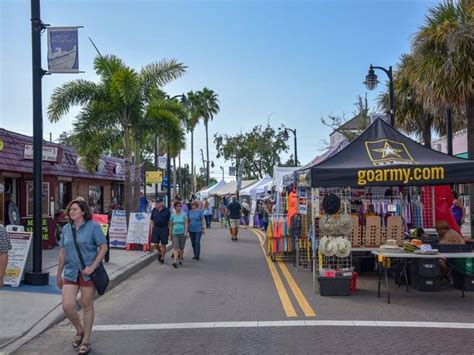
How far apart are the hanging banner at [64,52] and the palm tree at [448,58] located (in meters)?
9.31

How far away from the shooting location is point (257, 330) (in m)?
7.05

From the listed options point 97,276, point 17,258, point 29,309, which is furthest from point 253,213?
point 97,276

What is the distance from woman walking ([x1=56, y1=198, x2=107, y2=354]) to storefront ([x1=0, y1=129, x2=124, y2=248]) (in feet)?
27.3

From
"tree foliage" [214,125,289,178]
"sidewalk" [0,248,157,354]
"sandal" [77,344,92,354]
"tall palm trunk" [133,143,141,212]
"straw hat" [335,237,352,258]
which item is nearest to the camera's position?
"sandal" [77,344,92,354]

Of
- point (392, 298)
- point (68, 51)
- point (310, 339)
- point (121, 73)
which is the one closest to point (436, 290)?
point (392, 298)

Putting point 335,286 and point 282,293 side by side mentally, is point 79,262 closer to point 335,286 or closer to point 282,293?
point 282,293

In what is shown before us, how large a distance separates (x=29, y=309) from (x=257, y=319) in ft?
11.4

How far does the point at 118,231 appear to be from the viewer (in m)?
16.8

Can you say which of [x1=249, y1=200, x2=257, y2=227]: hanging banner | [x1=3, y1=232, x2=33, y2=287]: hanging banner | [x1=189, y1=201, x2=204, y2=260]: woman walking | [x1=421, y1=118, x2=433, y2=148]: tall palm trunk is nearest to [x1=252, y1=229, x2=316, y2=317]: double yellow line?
[x1=189, y1=201, x2=204, y2=260]: woman walking

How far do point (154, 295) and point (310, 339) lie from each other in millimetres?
4040

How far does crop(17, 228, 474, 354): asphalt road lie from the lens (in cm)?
631

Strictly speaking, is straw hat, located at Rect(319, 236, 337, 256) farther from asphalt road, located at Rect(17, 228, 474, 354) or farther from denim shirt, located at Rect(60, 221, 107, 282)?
denim shirt, located at Rect(60, 221, 107, 282)

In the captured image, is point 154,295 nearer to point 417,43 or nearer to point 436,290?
point 436,290

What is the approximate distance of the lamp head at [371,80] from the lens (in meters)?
19.1
